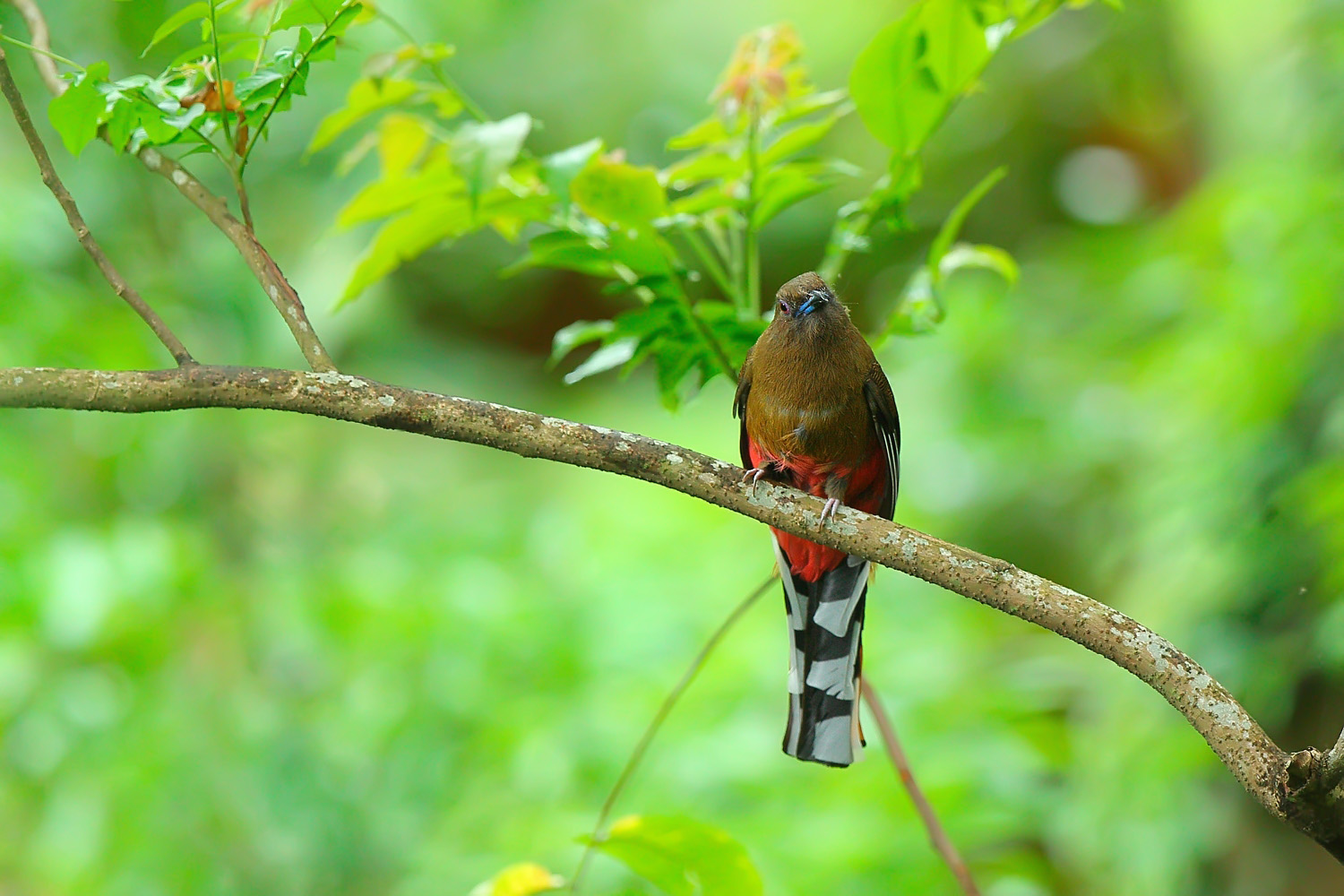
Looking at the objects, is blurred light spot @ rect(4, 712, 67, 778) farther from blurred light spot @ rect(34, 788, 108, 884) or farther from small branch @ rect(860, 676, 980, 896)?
small branch @ rect(860, 676, 980, 896)

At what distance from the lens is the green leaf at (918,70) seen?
7.27 feet

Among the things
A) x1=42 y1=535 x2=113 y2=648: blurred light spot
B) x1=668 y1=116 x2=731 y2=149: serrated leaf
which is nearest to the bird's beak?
x1=668 y1=116 x2=731 y2=149: serrated leaf

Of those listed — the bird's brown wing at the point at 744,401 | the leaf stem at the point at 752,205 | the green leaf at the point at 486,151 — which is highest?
the leaf stem at the point at 752,205

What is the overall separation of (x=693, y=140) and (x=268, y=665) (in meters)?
3.74

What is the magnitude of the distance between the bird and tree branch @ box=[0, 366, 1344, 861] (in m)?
0.89

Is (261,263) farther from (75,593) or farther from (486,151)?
(75,593)

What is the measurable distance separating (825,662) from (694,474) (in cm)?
116

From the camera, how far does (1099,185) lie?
7539mm

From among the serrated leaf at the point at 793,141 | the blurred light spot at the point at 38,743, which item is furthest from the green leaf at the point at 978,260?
the blurred light spot at the point at 38,743

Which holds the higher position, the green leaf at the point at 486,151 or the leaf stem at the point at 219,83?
the green leaf at the point at 486,151

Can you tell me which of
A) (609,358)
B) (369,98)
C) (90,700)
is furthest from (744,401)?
(90,700)

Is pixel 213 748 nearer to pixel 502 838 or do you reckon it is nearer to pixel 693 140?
pixel 502 838

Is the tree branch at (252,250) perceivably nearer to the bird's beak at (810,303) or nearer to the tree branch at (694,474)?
the tree branch at (694,474)

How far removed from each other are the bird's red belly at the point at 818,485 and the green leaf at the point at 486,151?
3.65 feet
